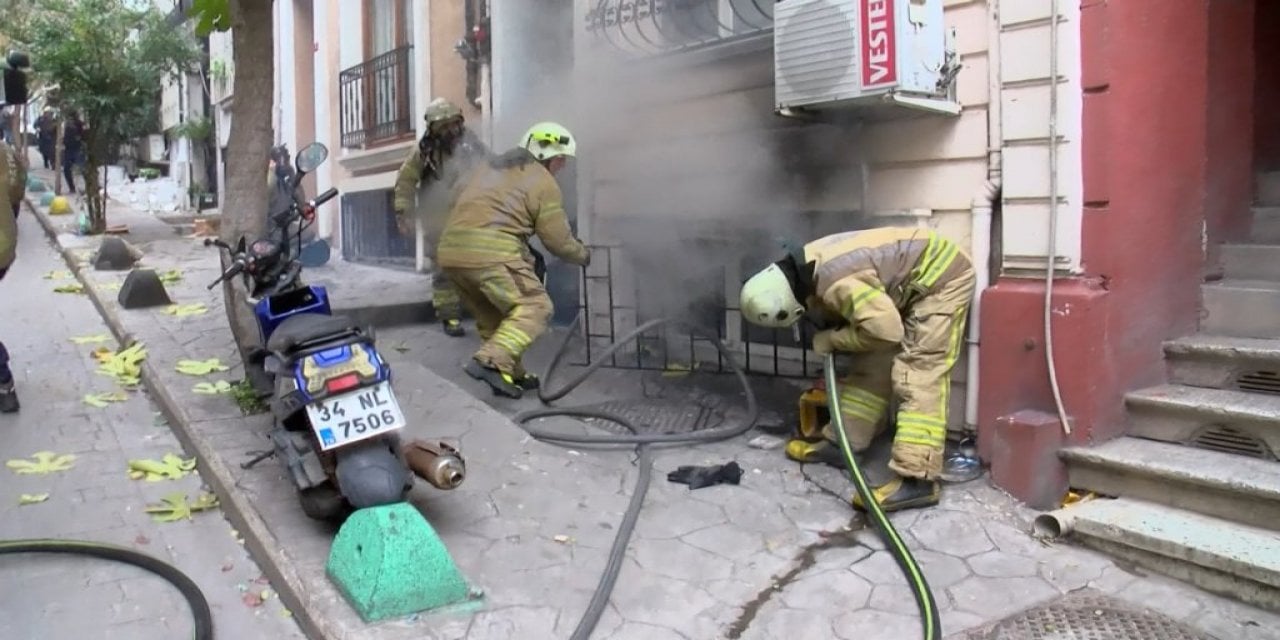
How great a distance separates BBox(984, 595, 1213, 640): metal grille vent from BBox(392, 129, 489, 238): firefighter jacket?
16.2 ft

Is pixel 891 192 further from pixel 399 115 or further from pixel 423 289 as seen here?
pixel 399 115

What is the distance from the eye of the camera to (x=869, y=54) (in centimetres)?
446

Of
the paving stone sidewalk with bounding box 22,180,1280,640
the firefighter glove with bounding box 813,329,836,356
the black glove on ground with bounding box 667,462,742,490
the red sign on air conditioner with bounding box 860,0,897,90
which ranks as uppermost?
the red sign on air conditioner with bounding box 860,0,897,90

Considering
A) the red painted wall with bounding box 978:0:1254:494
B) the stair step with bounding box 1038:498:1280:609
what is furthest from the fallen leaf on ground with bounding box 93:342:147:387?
the stair step with bounding box 1038:498:1280:609

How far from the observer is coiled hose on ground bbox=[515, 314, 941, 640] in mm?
3387

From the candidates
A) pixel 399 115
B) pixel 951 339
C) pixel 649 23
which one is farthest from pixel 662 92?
pixel 399 115

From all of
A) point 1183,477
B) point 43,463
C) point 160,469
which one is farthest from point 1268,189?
point 43,463

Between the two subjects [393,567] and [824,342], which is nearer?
[393,567]

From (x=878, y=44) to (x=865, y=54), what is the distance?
8 cm

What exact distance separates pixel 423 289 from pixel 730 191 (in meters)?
3.81

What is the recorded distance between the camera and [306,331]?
3.87 metres

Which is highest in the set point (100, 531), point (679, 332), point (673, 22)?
point (673, 22)

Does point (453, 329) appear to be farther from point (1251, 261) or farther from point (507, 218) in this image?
point (1251, 261)

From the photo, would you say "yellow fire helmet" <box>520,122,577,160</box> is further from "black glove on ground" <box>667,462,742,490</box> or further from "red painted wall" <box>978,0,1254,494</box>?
"red painted wall" <box>978,0,1254,494</box>
